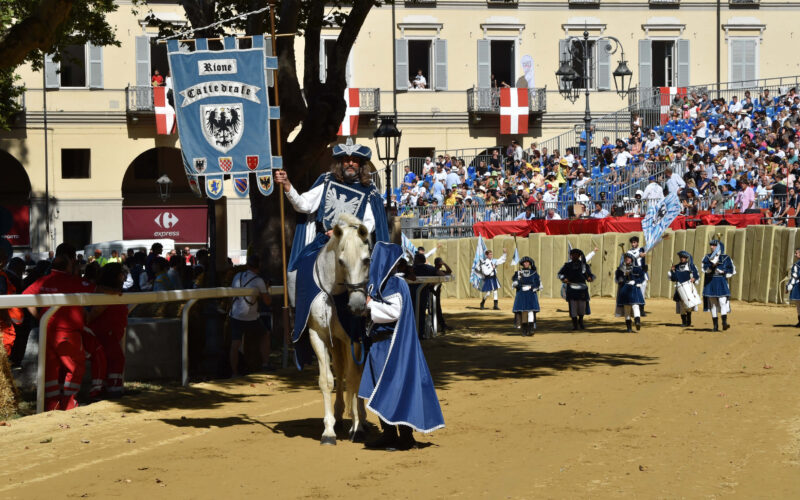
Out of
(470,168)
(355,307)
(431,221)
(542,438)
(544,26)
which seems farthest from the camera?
(544,26)

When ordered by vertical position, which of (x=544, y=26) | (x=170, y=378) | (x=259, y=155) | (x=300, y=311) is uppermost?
(x=544, y=26)

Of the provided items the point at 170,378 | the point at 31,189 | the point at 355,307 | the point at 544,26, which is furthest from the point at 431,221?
the point at 355,307

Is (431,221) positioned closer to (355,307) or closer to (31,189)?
(31,189)

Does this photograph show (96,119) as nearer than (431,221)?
No

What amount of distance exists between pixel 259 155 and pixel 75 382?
327cm

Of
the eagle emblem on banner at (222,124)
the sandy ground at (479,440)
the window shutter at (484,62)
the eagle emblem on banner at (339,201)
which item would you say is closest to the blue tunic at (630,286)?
the sandy ground at (479,440)

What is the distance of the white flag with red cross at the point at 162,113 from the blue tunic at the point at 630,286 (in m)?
26.4

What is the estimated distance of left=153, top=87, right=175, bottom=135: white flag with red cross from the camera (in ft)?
150

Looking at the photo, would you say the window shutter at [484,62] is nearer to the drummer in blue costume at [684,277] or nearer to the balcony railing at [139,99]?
the balcony railing at [139,99]

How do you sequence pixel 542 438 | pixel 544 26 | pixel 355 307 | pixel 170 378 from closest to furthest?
pixel 355 307 → pixel 542 438 → pixel 170 378 → pixel 544 26

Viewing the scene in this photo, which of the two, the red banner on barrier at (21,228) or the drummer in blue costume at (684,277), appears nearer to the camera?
the drummer in blue costume at (684,277)

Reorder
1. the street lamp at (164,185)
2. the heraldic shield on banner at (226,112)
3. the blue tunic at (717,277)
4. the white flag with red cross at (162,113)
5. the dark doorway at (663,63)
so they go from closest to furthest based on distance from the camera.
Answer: the heraldic shield on banner at (226,112), the blue tunic at (717,277), the white flag with red cross at (162,113), the street lamp at (164,185), the dark doorway at (663,63)

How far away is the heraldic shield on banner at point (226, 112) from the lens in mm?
12625

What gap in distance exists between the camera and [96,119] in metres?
46.8
